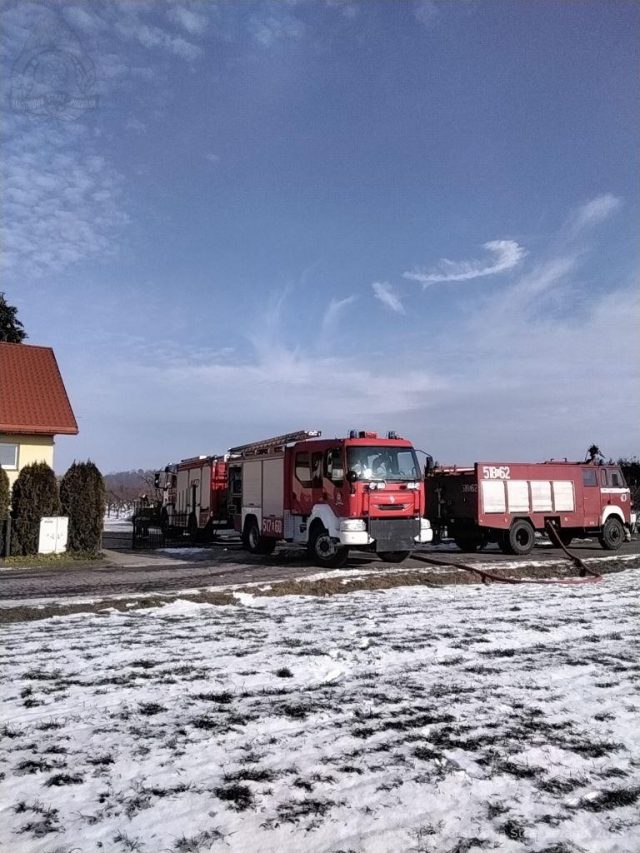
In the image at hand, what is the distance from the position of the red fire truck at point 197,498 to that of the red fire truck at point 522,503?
6.56 metres

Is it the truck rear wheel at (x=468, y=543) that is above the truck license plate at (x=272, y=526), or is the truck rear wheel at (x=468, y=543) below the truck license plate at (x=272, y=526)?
below

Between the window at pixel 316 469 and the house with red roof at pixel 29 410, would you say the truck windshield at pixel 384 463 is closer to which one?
the window at pixel 316 469

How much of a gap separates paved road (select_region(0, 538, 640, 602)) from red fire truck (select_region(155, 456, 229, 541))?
1.23m

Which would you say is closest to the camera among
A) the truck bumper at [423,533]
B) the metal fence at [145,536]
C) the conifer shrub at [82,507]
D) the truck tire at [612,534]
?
the truck bumper at [423,533]

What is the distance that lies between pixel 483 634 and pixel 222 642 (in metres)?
2.79

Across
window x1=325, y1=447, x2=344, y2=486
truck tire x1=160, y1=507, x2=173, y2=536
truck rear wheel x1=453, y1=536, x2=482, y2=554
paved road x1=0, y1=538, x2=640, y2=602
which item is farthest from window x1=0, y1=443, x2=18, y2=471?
truck rear wheel x1=453, y1=536, x2=482, y2=554

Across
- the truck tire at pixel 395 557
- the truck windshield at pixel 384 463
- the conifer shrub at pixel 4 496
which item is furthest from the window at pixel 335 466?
the conifer shrub at pixel 4 496

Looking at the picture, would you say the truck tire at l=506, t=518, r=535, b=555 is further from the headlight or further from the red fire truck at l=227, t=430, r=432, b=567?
the headlight

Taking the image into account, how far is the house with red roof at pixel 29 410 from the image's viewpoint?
708 inches

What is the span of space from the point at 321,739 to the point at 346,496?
947cm

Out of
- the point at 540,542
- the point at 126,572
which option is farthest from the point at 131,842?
the point at 540,542

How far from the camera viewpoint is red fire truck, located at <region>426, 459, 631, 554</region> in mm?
17094

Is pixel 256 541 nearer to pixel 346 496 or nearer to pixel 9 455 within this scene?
pixel 346 496

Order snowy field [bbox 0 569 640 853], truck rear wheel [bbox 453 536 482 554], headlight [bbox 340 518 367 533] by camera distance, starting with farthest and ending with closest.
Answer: truck rear wheel [bbox 453 536 482 554] → headlight [bbox 340 518 367 533] → snowy field [bbox 0 569 640 853]
